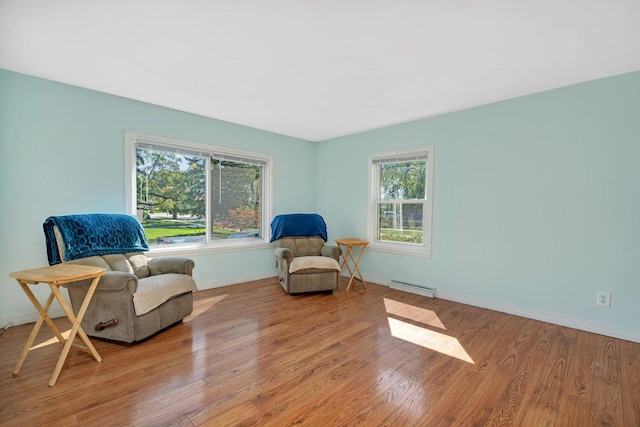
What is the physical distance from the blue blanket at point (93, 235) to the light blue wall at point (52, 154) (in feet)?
1.34

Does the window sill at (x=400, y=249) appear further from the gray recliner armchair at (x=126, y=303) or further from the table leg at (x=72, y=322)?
the table leg at (x=72, y=322)

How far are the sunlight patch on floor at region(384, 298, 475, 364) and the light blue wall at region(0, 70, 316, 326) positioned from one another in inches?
128

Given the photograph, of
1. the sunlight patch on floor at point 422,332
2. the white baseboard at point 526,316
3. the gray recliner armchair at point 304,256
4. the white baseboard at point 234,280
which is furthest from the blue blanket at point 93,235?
the sunlight patch on floor at point 422,332

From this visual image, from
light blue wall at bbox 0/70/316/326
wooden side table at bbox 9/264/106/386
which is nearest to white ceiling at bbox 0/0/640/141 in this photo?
light blue wall at bbox 0/70/316/326

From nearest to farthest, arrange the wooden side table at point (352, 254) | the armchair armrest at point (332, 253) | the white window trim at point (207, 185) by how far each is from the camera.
Answer: the white window trim at point (207, 185), the armchair armrest at point (332, 253), the wooden side table at point (352, 254)

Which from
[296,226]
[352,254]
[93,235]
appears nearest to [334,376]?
[93,235]

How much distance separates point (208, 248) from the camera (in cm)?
381

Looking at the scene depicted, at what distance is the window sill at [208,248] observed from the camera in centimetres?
344

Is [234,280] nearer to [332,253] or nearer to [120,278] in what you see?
[332,253]

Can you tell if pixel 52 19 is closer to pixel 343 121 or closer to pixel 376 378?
pixel 343 121

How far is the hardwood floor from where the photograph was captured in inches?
60.4

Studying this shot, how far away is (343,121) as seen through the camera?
3895 millimetres

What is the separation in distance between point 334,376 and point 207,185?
3.00m

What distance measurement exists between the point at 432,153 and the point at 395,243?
1.37 meters
